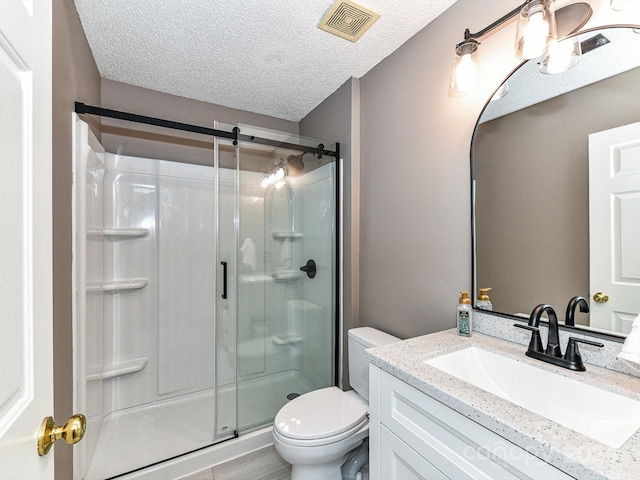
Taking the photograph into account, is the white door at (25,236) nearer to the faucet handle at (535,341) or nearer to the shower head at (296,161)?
the faucet handle at (535,341)

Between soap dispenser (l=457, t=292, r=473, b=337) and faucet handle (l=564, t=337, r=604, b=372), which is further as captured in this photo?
soap dispenser (l=457, t=292, r=473, b=337)

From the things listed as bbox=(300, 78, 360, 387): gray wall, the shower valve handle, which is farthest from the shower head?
the shower valve handle

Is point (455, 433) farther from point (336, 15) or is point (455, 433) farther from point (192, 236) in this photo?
point (192, 236)

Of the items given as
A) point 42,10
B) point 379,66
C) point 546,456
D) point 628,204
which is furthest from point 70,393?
point 379,66

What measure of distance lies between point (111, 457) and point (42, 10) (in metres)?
2.19

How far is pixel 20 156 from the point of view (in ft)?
1.60

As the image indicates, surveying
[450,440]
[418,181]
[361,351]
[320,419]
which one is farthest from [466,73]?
[320,419]

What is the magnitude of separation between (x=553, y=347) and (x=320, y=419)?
3.36ft

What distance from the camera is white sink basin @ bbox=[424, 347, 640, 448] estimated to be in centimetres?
74

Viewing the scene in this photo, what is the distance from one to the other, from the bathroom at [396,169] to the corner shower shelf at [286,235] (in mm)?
364

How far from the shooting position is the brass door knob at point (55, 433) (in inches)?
20.9

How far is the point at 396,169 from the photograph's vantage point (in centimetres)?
174

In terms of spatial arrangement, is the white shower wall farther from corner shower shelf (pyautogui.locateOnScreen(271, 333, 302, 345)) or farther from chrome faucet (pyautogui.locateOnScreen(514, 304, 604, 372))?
chrome faucet (pyautogui.locateOnScreen(514, 304, 604, 372))

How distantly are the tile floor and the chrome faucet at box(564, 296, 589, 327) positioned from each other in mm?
1584
